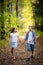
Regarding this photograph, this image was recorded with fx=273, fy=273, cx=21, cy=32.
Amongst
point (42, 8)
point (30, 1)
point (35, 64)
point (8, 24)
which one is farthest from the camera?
point (30, 1)

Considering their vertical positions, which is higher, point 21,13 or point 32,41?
point 32,41

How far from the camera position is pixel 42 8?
35.5 m

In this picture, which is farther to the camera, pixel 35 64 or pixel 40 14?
pixel 40 14

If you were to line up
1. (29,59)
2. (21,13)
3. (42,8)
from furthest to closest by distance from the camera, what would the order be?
1. (21,13)
2. (42,8)
3. (29,59)

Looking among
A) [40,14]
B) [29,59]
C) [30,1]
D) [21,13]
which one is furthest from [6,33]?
[21,13]

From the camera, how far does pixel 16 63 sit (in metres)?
13.1

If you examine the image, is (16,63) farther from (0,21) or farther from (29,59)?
(0,21)

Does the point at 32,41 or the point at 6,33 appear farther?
the point at 6,33

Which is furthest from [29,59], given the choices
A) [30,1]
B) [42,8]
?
[30,1]

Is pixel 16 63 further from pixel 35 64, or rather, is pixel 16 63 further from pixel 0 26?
pixel 0 26

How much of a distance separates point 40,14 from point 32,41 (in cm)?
2155

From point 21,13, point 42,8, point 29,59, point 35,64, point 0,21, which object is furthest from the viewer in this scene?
point 21,13

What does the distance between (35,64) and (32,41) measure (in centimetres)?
208

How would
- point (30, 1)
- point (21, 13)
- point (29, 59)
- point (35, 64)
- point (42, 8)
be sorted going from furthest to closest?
point (21, 13), point (30, 1), point (42, 8), point (29, 59), point (35, 64)
